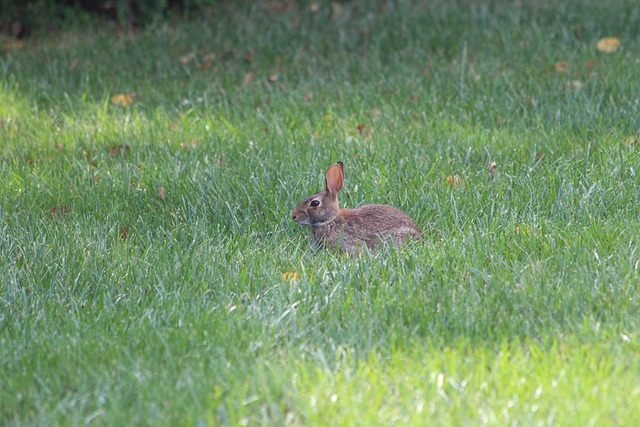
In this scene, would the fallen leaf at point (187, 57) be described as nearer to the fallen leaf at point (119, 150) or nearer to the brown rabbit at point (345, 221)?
the fallen leaf at point (119, 150)

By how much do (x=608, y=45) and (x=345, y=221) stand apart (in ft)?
13.9

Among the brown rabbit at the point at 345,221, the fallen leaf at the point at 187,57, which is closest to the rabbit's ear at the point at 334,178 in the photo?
the brown rabbit at the point at 345,221

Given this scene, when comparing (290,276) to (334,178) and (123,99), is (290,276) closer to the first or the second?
(334,178)

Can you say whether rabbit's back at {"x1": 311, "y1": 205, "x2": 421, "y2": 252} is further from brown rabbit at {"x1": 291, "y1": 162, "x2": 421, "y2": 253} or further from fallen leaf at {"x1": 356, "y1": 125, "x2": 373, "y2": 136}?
fallen leaf at {"x1": 356, "y1": 125, "x2": 373, "y2": 136}

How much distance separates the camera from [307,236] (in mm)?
5000

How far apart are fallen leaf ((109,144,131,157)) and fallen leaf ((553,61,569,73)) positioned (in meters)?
3.60

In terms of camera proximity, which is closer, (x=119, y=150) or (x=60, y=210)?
(x=60, y=210)

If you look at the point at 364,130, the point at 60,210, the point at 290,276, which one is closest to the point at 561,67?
the point at 364,130

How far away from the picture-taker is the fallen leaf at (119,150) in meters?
6.32

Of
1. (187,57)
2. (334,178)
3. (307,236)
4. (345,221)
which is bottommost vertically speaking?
(187,57)

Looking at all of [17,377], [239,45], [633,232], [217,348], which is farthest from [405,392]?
[239,45]

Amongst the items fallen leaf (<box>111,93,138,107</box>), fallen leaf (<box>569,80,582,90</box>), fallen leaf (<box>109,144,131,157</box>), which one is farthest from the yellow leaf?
fallen leaf (<box>109,144,131,157</box>)

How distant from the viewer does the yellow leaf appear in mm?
7852

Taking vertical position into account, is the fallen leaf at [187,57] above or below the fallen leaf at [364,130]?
below
